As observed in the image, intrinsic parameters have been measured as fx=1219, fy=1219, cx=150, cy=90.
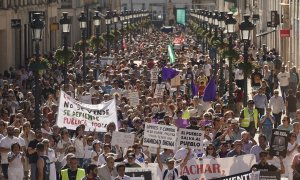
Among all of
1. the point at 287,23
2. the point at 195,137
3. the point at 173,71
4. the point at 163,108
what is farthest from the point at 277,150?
the point at 287,23

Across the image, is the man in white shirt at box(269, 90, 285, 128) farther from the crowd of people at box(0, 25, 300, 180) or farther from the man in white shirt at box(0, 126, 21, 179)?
the man in white shirt at box(0, 126, 21, 179)

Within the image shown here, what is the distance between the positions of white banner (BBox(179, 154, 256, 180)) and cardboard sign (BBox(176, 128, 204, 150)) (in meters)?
1.31

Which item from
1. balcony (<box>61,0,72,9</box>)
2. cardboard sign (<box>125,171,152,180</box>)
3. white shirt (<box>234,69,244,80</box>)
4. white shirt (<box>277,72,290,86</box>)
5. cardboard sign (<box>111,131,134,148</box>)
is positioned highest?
balcony (<box>61,0,72,9</box>)

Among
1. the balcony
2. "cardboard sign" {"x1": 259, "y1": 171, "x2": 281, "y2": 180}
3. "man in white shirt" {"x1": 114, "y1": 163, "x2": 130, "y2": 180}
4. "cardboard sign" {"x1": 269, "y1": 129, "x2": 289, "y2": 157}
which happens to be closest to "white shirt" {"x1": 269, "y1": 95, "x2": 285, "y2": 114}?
"cardboard sign" {"x1": 269, "y1": 129, "x2": 289, "y2": 157}

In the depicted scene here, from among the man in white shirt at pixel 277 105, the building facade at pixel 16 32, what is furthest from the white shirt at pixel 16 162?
the building facade at pixel 16 32

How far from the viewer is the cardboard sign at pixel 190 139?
71.4 feet

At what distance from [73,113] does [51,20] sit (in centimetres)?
5521

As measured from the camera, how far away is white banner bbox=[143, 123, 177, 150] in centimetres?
2189

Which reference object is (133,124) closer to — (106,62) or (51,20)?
(106,62)

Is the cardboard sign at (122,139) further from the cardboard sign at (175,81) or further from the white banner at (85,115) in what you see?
the cardboard sign at (175,81)

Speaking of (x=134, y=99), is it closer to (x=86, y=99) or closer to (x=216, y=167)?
(x=86, y=99)

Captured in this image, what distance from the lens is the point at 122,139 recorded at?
22.2 meters

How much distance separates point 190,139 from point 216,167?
1.64 meters

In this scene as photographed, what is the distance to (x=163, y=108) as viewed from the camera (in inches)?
1163
